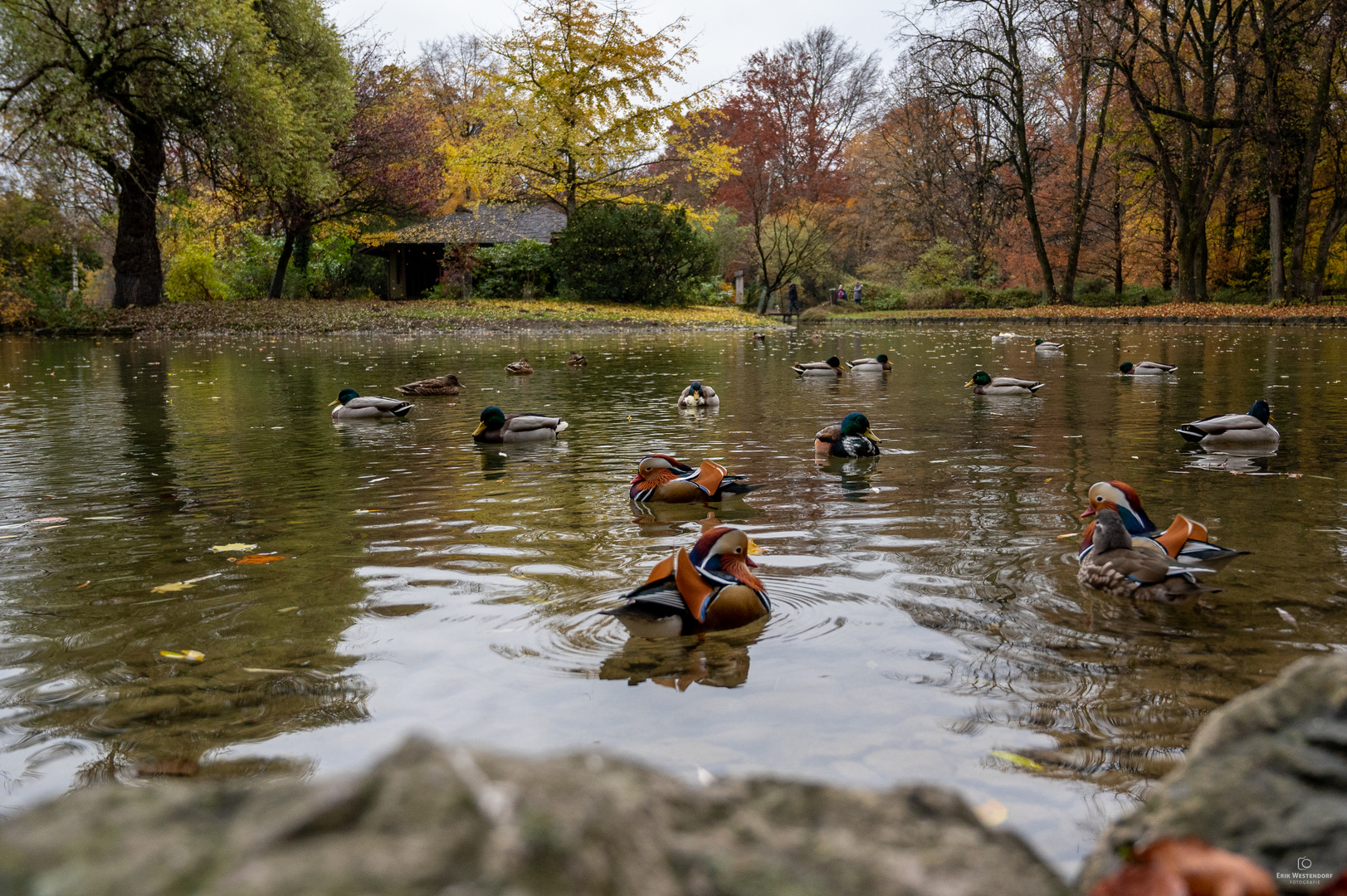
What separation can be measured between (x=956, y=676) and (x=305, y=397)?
1290cm

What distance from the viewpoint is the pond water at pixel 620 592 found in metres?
3.16

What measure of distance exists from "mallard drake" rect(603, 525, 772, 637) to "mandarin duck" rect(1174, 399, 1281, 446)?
6.56 metres

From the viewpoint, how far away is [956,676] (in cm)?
371

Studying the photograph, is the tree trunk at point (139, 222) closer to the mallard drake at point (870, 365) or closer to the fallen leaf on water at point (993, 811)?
the mallard drake at point (870, 365)

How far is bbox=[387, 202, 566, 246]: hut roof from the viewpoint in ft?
149

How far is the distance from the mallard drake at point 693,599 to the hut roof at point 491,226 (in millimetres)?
40600

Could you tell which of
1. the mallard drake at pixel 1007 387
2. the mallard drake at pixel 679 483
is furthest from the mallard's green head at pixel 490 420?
the mallard drake at pixel 1007 387

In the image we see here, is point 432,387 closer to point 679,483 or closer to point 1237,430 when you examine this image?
point 679,483

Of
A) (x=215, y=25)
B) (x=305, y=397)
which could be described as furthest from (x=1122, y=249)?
(x=305, y=397)

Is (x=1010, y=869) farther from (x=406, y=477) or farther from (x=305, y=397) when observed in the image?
(x=305, y=397)

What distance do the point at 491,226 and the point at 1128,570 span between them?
46.6 m

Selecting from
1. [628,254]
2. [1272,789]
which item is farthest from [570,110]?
[1272,789]

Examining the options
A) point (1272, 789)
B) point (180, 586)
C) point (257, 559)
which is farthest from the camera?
point (257, 559)

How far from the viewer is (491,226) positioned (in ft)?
158
